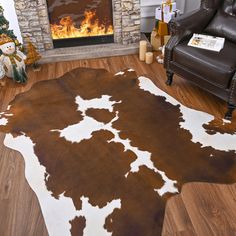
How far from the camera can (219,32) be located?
294cm

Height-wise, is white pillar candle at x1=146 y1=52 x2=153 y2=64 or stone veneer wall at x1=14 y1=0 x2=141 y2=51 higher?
stone veneer wall at x1=14 y1=0 x2=141 y2=51

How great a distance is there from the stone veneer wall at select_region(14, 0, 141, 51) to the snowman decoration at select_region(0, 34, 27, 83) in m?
0.37

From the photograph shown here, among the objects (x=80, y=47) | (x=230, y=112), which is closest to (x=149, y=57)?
(x=80, y=47)

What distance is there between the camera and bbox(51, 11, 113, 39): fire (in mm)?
3637

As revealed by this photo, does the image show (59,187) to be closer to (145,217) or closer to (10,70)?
(145,217)

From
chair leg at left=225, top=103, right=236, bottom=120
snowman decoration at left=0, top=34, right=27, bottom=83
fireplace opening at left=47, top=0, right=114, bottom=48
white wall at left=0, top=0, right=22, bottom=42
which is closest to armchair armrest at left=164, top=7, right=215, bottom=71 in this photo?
chair leg at left=225, top=103, right=236, bottom=120

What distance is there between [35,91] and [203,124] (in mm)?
1710

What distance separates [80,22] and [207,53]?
169cm

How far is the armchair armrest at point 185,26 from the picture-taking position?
288 centimetres

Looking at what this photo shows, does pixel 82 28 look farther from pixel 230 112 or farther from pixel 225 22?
pixel 230 112

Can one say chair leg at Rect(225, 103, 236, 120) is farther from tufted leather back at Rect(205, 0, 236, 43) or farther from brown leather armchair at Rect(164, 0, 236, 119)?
tufted leather back at Rect(205, 0, 236, 43)

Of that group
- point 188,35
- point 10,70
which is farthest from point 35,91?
point 188,35

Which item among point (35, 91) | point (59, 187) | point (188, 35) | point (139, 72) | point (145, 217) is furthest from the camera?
point (139, 72)

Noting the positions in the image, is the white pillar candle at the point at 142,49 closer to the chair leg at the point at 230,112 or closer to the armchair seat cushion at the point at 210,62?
the armchair seat cushion at the point at 210,62
